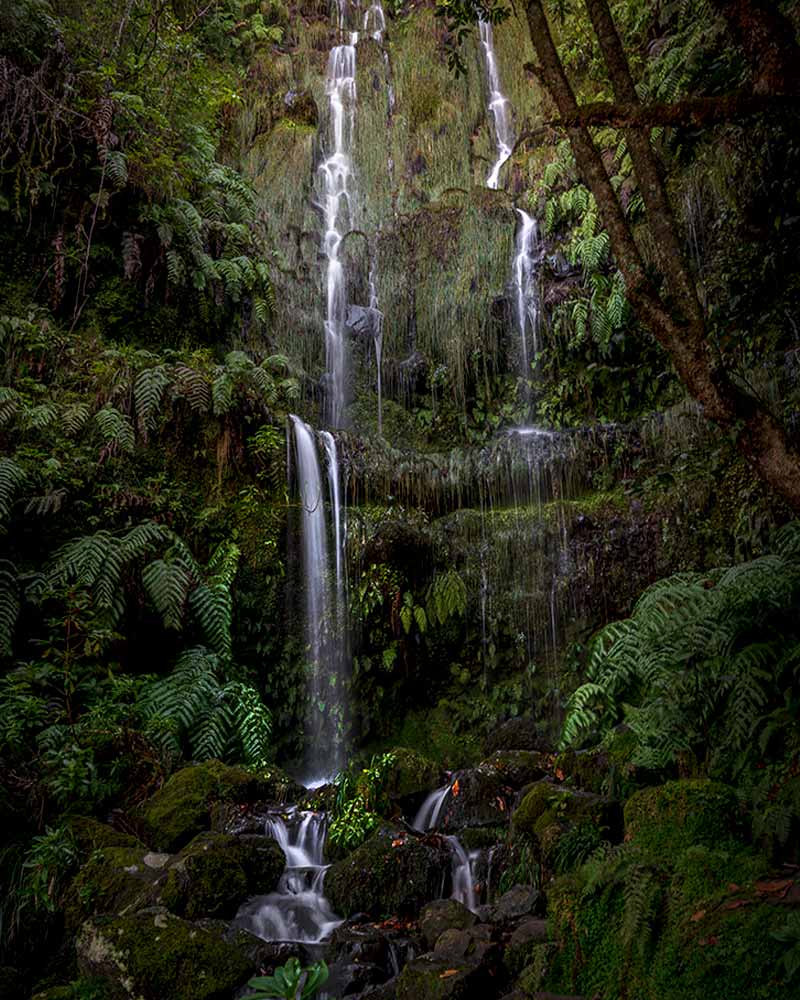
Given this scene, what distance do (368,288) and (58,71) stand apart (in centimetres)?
560

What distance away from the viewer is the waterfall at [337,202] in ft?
37.4

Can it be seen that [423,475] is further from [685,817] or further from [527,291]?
[685,817]

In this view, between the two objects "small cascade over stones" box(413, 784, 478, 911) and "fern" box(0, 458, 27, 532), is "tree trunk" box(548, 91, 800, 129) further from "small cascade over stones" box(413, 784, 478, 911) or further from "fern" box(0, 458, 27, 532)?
"fern" box(0, 458, 27, 532)

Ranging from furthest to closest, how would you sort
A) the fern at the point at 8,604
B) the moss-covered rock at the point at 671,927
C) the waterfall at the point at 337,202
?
the waterfall at the point at 337,202 → the fern at the point at 8,604 → the moss-covered rock at the point at 671,927

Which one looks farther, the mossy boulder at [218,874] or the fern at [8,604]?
the fern at [8,604]

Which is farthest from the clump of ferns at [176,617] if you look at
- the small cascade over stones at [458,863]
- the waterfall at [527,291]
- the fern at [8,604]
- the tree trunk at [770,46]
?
the waterfall at [527,291]

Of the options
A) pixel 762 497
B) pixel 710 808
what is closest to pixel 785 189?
pixel 762 497

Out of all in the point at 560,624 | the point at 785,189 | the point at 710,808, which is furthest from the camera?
the point at 560,624

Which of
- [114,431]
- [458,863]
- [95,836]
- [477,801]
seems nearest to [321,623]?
[114,431]

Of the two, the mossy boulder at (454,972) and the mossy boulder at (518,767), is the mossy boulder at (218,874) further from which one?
the mossy boulder at (518,767)

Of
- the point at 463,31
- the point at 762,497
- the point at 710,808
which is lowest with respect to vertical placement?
the point at 710,808

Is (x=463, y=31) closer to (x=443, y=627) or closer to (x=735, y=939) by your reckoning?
(x=735, y=939)

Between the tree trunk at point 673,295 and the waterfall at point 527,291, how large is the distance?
25.3 feet

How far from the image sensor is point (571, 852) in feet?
11.0
